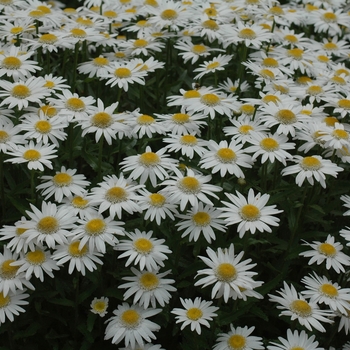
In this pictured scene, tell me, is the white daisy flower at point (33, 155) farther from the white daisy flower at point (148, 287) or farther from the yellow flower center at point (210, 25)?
the yellow flower center at point (210, 25)

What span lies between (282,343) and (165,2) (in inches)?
115

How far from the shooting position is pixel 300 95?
391cm

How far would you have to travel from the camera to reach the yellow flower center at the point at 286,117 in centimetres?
342

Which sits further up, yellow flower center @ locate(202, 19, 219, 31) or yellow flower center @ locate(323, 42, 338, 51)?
yellow flower center @ locate(202, 19, 219, 31)

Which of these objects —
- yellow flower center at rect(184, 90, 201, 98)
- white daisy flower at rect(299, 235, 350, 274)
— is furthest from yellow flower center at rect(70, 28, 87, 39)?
white daisy flower at rect(299, 235, 350, 274)

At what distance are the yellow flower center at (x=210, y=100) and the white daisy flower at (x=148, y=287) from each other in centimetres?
117

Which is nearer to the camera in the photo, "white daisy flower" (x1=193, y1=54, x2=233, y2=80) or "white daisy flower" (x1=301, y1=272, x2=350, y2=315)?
"white daisy flower" (x1=301, y1=272, x2=350, y2=315)

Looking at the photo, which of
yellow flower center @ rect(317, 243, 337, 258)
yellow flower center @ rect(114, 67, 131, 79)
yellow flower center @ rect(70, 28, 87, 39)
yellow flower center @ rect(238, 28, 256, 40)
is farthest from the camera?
yellow flower center @ rect(238, 28, 256, 40)

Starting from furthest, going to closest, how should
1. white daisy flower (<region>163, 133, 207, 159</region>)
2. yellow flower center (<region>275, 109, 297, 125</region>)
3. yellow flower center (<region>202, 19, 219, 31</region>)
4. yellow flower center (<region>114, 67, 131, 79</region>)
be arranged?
yellow flower center (<region>202, 19, 219, 31</region>), yellow flower center (<region>114, 67, 131, 79</region>), yellow flower center (<region>275, 109, 297, 125</region>), white daisy flower (<region>163, 133, 207, 159</region>)

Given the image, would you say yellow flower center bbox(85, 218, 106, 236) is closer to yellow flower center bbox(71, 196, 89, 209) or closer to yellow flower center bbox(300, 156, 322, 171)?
yellow flower center bbox(71, 196, 89, 209)

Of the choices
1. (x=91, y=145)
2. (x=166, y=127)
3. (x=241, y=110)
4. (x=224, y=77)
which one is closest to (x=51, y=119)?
(x=91, y=145)

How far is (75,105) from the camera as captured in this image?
3.48 m

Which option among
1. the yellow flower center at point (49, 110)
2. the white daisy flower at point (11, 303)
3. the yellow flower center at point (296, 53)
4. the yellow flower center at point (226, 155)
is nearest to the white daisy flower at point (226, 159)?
the yellow flower center at point (226, 155)

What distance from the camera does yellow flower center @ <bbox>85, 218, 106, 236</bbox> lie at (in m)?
2.87
